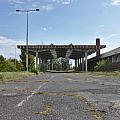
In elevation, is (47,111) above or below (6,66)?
below

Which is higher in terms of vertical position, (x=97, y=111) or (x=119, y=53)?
(x=119, y=53)

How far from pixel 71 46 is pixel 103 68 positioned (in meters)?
9.40

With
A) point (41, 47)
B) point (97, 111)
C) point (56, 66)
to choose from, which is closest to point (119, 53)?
point (41, 47)

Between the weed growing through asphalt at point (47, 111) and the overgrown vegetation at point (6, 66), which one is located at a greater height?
the overgrown vegetation at point (6, 66)

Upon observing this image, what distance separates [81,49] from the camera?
87.6m

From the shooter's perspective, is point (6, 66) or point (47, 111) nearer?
point (47, 111)

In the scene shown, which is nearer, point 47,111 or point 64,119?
point 64,119

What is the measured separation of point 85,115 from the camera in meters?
8.59

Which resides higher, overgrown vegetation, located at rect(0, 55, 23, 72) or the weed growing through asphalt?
overgrown vegetation, located at rect(0, 55, 23, 72)

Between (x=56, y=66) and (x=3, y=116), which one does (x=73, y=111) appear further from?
(x=56, y=66)

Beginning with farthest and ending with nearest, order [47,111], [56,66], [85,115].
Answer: [56,66] < [47,111] < [85,115]

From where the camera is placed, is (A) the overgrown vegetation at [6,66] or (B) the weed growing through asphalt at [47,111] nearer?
(B) the weed growing through asphalt at [47,111]

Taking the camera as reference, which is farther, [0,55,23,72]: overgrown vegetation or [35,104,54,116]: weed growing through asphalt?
[0,55,23,72]: overgrown vegetation

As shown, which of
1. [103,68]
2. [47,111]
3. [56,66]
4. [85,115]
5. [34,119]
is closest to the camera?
[34,119]
